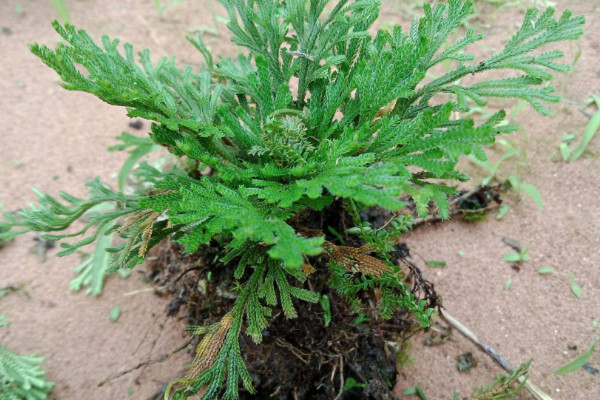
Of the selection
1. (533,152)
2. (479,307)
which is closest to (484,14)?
(533,152)

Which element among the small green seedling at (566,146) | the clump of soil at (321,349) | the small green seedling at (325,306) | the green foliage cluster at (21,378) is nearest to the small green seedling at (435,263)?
the clump of soil at (321,349)

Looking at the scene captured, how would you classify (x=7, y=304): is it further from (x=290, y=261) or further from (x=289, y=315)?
(x=290, y=261)

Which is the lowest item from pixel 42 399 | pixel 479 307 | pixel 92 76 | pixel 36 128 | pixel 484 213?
pixel 479 307

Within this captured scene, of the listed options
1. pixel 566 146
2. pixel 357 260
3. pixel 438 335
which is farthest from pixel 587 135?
pixel 357 260

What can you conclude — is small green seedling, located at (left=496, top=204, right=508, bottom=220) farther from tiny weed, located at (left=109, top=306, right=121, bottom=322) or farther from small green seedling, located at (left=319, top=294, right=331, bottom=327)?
tiny weed, located at (left=109, top=306, right=121, bottom=322)

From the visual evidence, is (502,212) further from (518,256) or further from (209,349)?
(209,349)

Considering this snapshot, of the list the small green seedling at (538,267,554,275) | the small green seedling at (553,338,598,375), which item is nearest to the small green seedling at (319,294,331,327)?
the small green seedling at (553,338,598,375)
